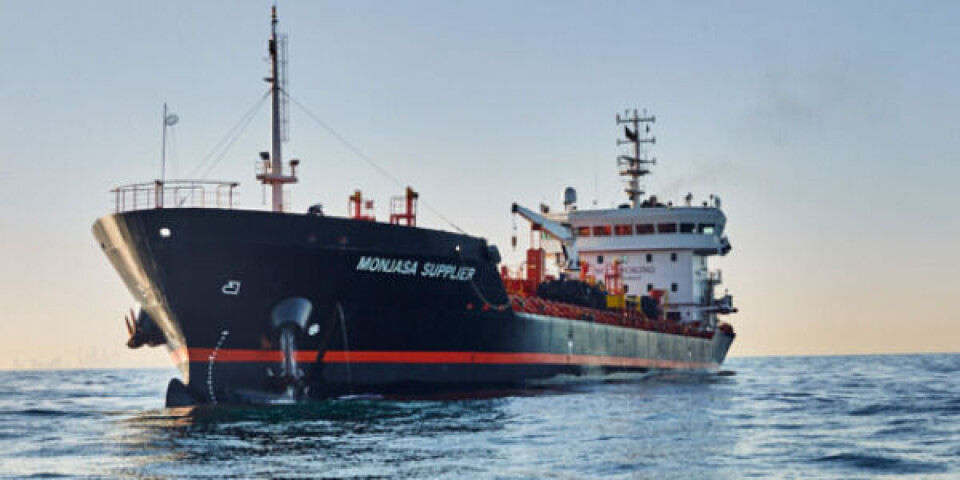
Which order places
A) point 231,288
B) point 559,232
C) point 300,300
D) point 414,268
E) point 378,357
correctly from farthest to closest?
point 559,232 < point 414,268 < point 378,357 < point 300,300 < point 231,288

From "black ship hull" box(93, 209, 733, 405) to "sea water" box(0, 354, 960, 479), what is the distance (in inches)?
30.7

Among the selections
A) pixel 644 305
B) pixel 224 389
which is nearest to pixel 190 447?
pixel 224 389

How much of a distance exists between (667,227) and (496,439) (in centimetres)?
3362

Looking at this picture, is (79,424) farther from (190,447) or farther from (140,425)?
(190,447)

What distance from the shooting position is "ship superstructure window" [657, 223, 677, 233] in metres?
50.3

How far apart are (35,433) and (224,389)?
4.01 m

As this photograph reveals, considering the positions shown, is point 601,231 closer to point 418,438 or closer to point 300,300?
point 300,300

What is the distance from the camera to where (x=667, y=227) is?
50.5 meters

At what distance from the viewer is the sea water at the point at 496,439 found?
1505cm

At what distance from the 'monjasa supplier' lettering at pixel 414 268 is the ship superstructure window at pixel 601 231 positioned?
24087 mm

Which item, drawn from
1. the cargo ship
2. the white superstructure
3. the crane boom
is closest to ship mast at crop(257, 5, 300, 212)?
the cargo ship

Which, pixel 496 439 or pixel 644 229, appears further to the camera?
pixel 644 229

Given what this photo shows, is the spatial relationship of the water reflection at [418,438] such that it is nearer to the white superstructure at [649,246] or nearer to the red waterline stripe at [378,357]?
the red waterline stripe at [378,357]

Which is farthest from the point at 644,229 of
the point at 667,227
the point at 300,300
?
the point at 300,300
